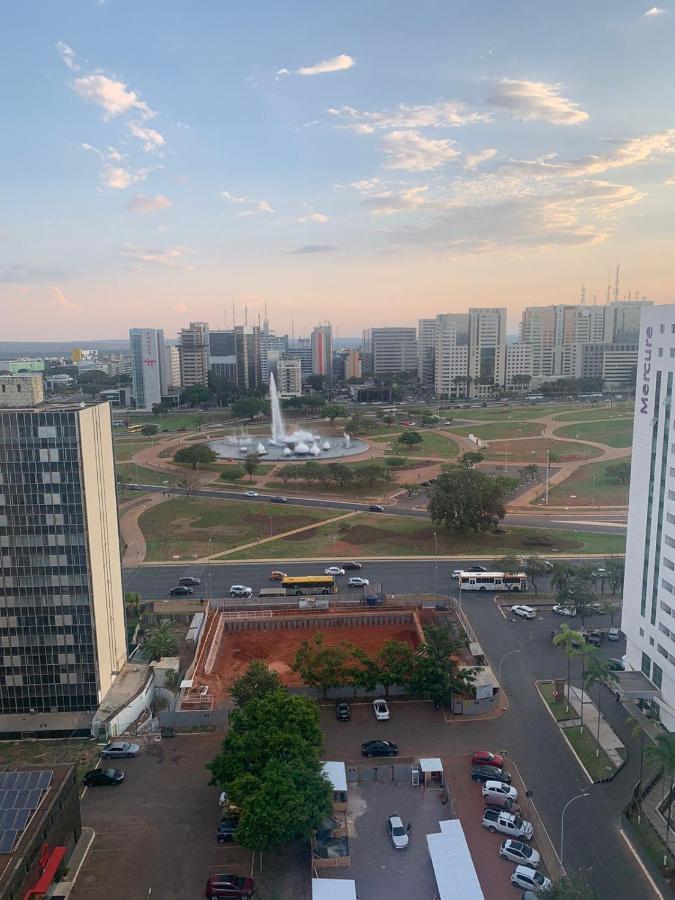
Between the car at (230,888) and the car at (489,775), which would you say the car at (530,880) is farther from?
the car at (230,888)

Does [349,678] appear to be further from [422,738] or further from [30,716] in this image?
[30,716]

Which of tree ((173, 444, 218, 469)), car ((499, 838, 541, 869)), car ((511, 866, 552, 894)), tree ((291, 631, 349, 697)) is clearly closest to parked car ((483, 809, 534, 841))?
car ((499, 838, 541, 869))

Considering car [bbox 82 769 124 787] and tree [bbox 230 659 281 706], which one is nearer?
car [bbox 82 769 124 787]

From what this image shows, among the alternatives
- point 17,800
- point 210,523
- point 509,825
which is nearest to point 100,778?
point 17,800

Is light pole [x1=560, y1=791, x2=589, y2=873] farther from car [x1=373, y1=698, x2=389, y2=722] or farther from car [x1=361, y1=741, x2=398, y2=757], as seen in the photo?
car [x1=373, y1=698, x2=389, y2=722]

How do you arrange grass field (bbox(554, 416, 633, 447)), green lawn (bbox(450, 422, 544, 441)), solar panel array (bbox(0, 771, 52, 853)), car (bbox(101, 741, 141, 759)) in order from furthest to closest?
green lawn (bbox(450, 422, 544, 441)) → grass field (bbox(554, 416, 633, 447)) → car (bbox(101, 741, 141, 759)) → solar panel array (bbox(0, 771, 52, 853))

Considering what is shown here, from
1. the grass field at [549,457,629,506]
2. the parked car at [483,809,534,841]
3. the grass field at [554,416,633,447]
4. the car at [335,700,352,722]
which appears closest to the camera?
the parked car at [483,809,534,841]

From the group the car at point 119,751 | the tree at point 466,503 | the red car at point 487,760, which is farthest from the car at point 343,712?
the tree at point 466,503
